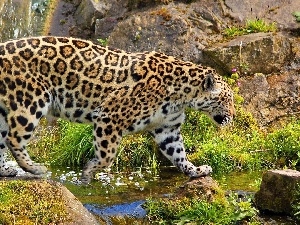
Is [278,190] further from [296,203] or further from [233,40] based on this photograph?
[233,40]

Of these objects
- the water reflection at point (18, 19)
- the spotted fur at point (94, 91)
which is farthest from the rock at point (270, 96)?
the water reflection at point (18, 19)

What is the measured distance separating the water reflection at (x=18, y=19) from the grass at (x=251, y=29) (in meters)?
5.26

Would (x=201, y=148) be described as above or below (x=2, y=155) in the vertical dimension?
below

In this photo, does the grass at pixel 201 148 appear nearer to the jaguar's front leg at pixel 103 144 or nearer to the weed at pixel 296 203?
the weed at pixel 296 203

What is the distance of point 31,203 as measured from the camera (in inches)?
297

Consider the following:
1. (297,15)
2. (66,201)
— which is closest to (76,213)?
(66,201)

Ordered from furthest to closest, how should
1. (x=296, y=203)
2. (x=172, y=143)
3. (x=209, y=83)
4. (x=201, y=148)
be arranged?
(x=201, y=148) → (x=172, y=143) → (x=209, y=83) → (x=296, y=203)

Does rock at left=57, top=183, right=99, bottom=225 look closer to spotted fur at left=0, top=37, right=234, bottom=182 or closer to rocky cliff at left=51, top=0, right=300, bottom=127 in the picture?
spotted fur at left=0, top=37, right=234, bottom=182

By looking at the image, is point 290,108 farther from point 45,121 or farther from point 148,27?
point 45,121

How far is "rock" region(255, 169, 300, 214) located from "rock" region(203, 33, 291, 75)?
624cm

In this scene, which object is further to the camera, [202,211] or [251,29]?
[251,29]

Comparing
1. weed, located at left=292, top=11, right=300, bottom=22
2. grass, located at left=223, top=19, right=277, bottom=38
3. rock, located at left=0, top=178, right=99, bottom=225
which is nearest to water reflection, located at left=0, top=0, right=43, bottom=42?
grass, located at left=223, top=19, right=277, bottom=38

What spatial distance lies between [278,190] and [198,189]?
99cm

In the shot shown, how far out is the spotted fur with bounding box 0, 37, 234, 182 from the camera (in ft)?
27.7
